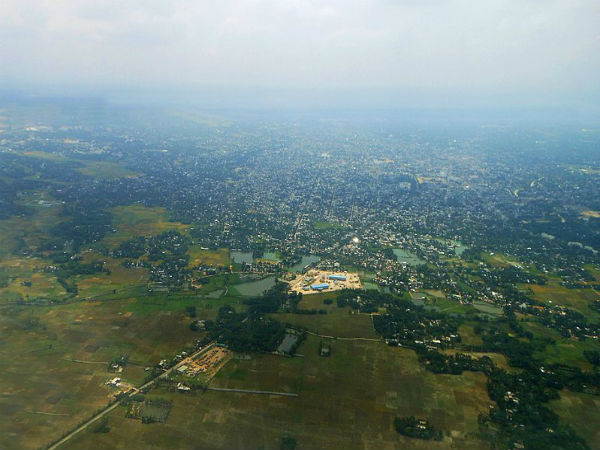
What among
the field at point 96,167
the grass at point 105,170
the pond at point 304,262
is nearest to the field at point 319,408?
the pond at point 304,262

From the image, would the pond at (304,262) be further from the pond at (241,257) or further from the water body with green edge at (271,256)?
the pond at (241,257)

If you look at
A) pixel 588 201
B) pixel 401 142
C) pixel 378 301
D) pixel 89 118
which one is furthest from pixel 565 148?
pixel 89 118

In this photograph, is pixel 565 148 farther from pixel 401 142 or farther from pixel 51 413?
pixel 51 413

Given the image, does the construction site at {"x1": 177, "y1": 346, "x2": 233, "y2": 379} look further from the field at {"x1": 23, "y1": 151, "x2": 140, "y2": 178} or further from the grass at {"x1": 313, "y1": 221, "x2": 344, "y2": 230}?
the field at {"x1": 23, "y1": 151, "x2": 140, "y2": 178}

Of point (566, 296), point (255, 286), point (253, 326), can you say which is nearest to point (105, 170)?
point (255, 286)

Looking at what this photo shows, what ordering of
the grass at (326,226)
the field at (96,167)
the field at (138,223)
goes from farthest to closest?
the field at (96,167)
the grass at (326,226)
the field at (138,223)

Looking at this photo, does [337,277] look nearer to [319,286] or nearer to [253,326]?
[319,286]
